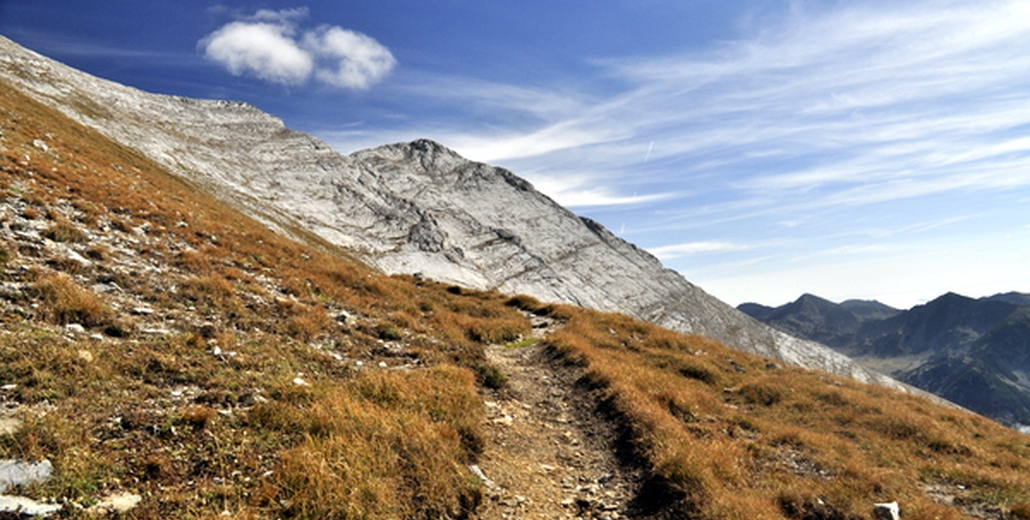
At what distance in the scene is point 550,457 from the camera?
10164mm

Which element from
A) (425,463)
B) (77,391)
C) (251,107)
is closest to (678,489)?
(425,463)

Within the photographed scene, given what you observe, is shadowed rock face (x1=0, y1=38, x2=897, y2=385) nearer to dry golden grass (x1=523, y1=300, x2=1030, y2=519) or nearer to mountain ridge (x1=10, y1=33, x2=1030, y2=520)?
mountain ridge (x1=10, y1=33, x2=1030, y2=520)

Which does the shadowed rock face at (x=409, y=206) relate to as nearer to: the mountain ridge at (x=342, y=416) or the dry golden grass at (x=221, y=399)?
the mountain ridge at (x=342, y=416)

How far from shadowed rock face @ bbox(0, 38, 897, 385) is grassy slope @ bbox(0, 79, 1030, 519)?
5805 centimetres

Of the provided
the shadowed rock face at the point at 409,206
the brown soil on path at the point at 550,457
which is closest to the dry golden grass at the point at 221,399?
the brown soil on path at the point at 550,457

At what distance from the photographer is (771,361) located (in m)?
27.2

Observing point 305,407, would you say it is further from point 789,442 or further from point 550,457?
point 789,442

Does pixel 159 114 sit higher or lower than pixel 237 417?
higher

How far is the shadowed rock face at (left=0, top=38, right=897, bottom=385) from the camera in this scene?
86875mm

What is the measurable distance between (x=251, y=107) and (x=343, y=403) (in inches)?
6960

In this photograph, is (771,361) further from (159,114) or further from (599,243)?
(159,114)

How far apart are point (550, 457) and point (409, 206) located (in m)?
125

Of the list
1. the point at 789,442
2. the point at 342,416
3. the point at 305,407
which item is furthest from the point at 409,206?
the point at 342,416

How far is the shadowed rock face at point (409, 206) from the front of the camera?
8688 centimetres
